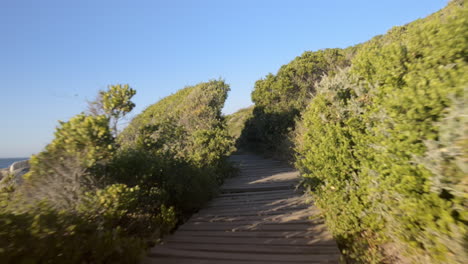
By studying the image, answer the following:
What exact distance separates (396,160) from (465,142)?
79cm

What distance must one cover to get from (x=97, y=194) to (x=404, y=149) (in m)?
3.35

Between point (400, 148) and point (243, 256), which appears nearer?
point (400, 148)

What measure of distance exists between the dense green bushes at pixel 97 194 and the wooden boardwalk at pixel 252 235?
1.41 ft

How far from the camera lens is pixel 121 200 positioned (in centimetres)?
329

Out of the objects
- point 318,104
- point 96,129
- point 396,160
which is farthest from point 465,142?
point 96,129

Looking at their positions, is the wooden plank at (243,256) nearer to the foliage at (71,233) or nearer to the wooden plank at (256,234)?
the foliage at (71,233)

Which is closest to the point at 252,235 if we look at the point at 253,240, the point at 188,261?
the point at 253,240

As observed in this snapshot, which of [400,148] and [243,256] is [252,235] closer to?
[243,256]

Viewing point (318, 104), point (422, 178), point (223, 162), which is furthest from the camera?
point (223, 162)

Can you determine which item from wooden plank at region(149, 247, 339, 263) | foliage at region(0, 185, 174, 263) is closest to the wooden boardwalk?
wooden plank at region(149, 247, 339, 263)

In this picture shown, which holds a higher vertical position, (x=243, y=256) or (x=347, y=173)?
(x=347, y=173)

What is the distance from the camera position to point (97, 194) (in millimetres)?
3182

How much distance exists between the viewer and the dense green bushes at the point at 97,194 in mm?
2084

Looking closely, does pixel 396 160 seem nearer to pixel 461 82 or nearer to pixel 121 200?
pixel 461 82
